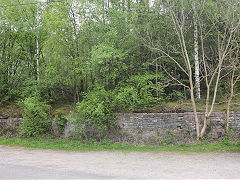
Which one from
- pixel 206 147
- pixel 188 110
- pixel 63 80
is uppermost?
pixel 63 80

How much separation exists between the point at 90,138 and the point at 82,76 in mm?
4225

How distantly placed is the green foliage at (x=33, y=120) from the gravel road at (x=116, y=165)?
251 centimetres

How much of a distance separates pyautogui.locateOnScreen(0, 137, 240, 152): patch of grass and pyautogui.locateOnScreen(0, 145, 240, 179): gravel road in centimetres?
61

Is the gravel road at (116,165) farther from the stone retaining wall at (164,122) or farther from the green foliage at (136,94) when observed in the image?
the green foliage at (136,94)

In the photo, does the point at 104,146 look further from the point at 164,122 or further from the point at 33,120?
the point at 33,120

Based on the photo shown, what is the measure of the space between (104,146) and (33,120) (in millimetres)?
4652

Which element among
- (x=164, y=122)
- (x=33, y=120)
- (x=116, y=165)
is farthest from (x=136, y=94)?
(x=33, y=120)

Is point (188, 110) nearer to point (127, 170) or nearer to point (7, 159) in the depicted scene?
point (127, 170)

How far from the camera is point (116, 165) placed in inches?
257

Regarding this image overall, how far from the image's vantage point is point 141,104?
35.9 feet

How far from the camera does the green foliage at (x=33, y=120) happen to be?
1096 centimetres

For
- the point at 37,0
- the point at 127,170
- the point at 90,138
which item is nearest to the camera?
the point at 127,170

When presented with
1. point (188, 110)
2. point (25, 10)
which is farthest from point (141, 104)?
point (25, 10)

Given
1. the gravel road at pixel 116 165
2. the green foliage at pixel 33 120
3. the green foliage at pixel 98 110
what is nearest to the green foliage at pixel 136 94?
the green foliage at pixel 98 110
